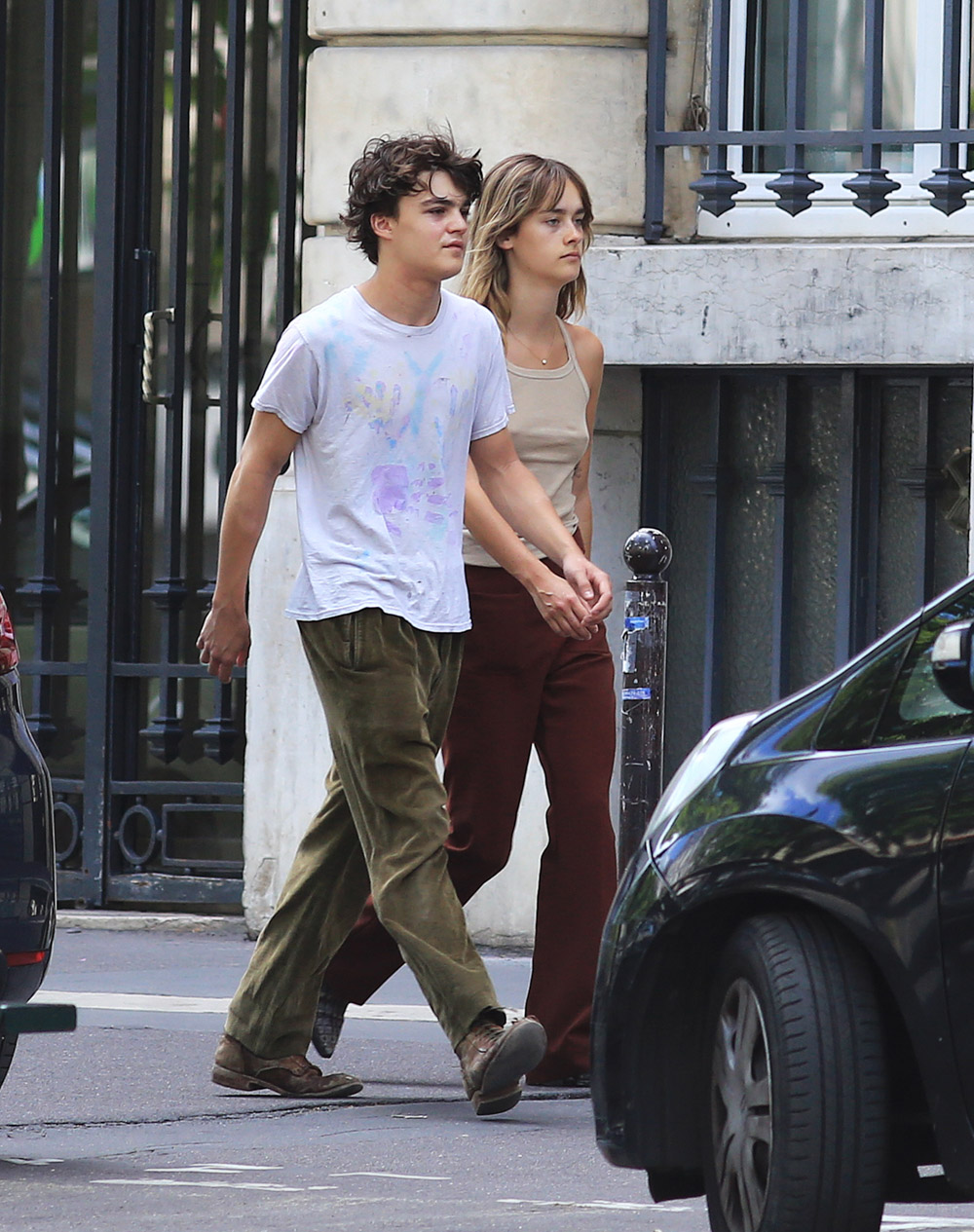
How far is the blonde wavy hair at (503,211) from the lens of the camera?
6367 millimetres

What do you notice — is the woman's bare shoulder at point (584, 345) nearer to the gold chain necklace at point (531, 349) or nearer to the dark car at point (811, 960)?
the gold chain necklace at point (531, 349)

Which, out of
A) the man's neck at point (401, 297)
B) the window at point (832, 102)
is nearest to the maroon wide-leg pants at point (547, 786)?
the man's neck at point (401, 297)

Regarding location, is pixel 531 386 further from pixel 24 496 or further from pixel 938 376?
pixel 24 496

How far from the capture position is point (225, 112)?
9.20m

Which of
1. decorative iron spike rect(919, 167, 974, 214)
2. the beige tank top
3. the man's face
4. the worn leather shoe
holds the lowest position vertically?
the worn leather shoe

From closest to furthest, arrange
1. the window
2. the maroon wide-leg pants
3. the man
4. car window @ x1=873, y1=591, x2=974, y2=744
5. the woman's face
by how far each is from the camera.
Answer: car window @ x1=873, y1=591, x2=974, y2=744 → the man → the maroon wide-leg pants → the woman's face → the window

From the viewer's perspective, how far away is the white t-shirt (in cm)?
573

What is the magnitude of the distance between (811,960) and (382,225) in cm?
247

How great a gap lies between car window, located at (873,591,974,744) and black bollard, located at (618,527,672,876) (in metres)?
2.91

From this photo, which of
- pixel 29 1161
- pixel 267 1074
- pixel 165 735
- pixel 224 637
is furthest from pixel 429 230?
pixel 165 735

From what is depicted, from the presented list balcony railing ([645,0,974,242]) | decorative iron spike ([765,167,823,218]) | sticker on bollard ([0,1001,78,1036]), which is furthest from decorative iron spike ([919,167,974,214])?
sticker on bollard ([0,1001,78,1036])

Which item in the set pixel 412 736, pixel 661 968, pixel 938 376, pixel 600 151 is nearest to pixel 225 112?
pixel 600 151

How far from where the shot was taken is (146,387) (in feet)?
30.9

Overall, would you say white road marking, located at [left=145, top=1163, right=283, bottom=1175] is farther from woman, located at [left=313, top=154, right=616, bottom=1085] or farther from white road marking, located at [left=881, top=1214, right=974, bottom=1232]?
white road marking, located at [left=881, top=1214, right=974, bottom=1232]
